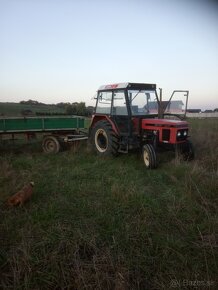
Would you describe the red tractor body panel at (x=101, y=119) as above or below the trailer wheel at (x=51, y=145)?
above

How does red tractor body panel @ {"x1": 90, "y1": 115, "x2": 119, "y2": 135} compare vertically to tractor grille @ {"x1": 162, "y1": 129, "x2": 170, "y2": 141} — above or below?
above

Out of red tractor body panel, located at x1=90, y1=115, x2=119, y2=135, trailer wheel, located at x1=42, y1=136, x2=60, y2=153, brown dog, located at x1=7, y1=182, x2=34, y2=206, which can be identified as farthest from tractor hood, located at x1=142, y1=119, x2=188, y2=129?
brown dog, located at x1=7, y1=182, x2=34, y2=206

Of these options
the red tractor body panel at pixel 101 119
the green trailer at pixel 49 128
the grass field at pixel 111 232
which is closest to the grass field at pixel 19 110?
the green trailer at pixel 49 128

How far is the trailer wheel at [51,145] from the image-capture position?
9336 mm

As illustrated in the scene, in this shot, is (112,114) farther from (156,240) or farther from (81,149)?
(156,240)

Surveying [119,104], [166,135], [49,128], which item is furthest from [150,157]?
[49,128]

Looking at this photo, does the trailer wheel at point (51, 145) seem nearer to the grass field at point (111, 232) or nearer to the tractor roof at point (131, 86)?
the tractor roof at point (131, 86)

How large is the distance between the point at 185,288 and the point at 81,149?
7047mm

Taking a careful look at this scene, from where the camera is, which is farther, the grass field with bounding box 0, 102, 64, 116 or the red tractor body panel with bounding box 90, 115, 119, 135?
the grass field with bounding box 0, 102, 64, 116

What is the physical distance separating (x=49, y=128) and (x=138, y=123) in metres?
3.49

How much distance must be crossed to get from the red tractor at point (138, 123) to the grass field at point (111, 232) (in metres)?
1.52

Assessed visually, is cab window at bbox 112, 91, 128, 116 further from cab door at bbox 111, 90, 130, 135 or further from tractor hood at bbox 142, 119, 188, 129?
tractor hood at bbox 142, 119, 188, 129

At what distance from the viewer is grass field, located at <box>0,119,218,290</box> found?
2686 millimetres

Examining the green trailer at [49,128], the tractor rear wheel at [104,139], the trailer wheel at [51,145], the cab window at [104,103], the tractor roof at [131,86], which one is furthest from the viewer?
the trailer wheel at [51,145]
